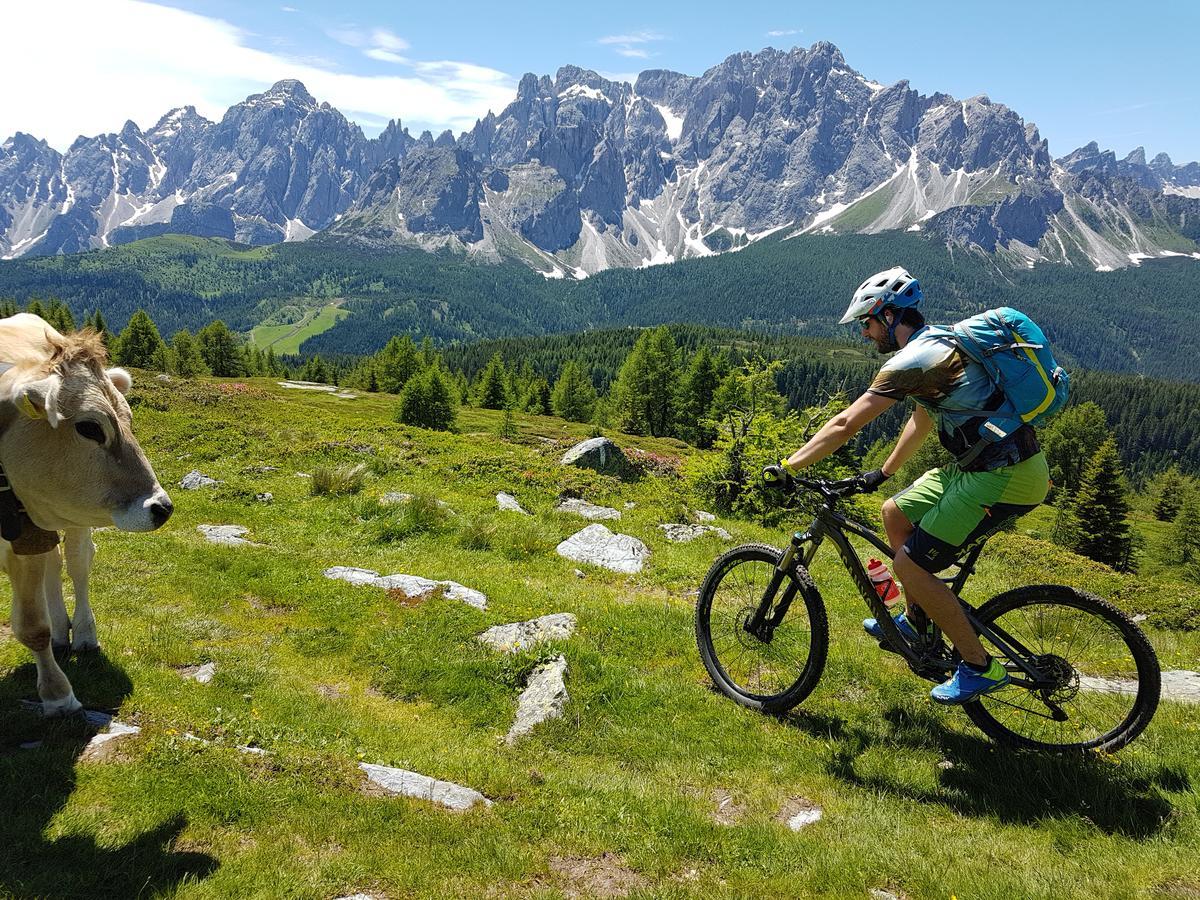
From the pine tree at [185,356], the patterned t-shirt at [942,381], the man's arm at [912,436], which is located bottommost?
the pine tree at [185,356]

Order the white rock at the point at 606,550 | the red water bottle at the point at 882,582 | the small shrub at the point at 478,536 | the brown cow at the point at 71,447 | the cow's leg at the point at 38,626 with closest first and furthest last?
1. the brown cow at the point at 71,447
2. the cow's leg at the point at 38,626
3. the red water bottle at the point at 882,582
4. the white rock at the point at 606,550
5. the small shrub at the point at 478,536

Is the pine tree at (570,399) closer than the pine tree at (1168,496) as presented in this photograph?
Yes

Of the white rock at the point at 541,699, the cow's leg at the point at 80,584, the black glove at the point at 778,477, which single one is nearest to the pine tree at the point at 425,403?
the cow's leg at the point at 80,584

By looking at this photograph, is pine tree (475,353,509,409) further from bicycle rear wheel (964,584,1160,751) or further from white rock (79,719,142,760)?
bicycle rear wheel (964,584,1160,751)

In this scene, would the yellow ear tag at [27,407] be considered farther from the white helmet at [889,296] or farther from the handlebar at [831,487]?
the white helmet at [889,296]

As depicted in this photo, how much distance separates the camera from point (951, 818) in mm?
5723

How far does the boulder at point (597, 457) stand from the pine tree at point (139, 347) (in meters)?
105

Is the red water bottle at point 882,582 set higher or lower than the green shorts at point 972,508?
lower

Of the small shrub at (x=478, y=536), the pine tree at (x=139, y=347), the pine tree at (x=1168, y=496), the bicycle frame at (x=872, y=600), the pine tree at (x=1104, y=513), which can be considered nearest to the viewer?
the bicycle frame at (x=872, y=600)

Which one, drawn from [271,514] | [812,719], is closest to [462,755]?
[812,719]

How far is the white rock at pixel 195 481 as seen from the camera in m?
19.7

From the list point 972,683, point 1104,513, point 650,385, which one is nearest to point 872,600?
point 972,683

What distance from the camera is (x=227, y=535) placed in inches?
583

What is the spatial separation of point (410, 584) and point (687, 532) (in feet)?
27.2
